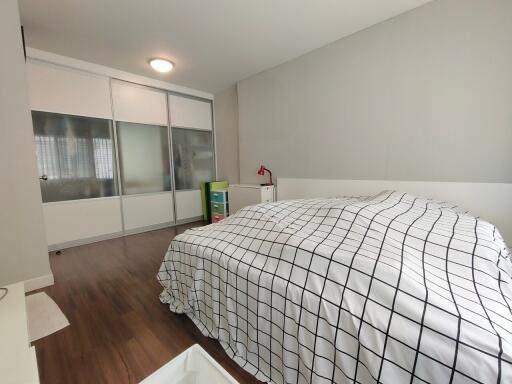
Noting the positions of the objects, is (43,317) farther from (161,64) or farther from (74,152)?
(161,64)

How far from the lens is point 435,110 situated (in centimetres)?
220

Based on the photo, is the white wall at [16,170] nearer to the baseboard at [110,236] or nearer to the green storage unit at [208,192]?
the baseboard at [110,236]

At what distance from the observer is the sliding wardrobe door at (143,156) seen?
3.49 m

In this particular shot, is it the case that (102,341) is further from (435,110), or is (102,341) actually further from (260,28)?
(435,110)

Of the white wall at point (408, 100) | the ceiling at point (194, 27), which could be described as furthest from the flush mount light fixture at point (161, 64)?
the white wall at point (408, 100)

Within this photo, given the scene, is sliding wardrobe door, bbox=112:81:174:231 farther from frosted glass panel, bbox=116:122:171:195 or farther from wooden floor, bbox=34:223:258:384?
wooden floor, bbox=34:223:258:384

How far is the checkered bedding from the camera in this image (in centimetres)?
68

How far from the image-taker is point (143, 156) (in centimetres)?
373

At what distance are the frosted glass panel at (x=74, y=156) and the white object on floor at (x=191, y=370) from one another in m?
3.09

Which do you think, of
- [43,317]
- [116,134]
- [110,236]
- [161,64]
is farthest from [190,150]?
[43,317]

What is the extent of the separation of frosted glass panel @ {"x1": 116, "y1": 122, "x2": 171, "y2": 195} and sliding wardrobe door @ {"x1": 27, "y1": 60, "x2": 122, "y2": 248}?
0.16m

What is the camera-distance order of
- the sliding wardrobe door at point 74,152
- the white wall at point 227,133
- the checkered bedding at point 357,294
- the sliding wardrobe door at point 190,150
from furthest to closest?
1. the white wall at point 227,133
2. the sliding wardrobe door at point 190,150
3. the sliding wardrobe door at point 74,152
4. the checkered bedding at point 357,294

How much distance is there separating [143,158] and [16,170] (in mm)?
1821

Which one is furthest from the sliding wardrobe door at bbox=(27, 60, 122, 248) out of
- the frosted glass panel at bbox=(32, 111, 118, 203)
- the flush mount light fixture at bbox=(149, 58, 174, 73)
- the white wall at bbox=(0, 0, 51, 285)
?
the white wall at bbox=(0, 0, 51, 285)
